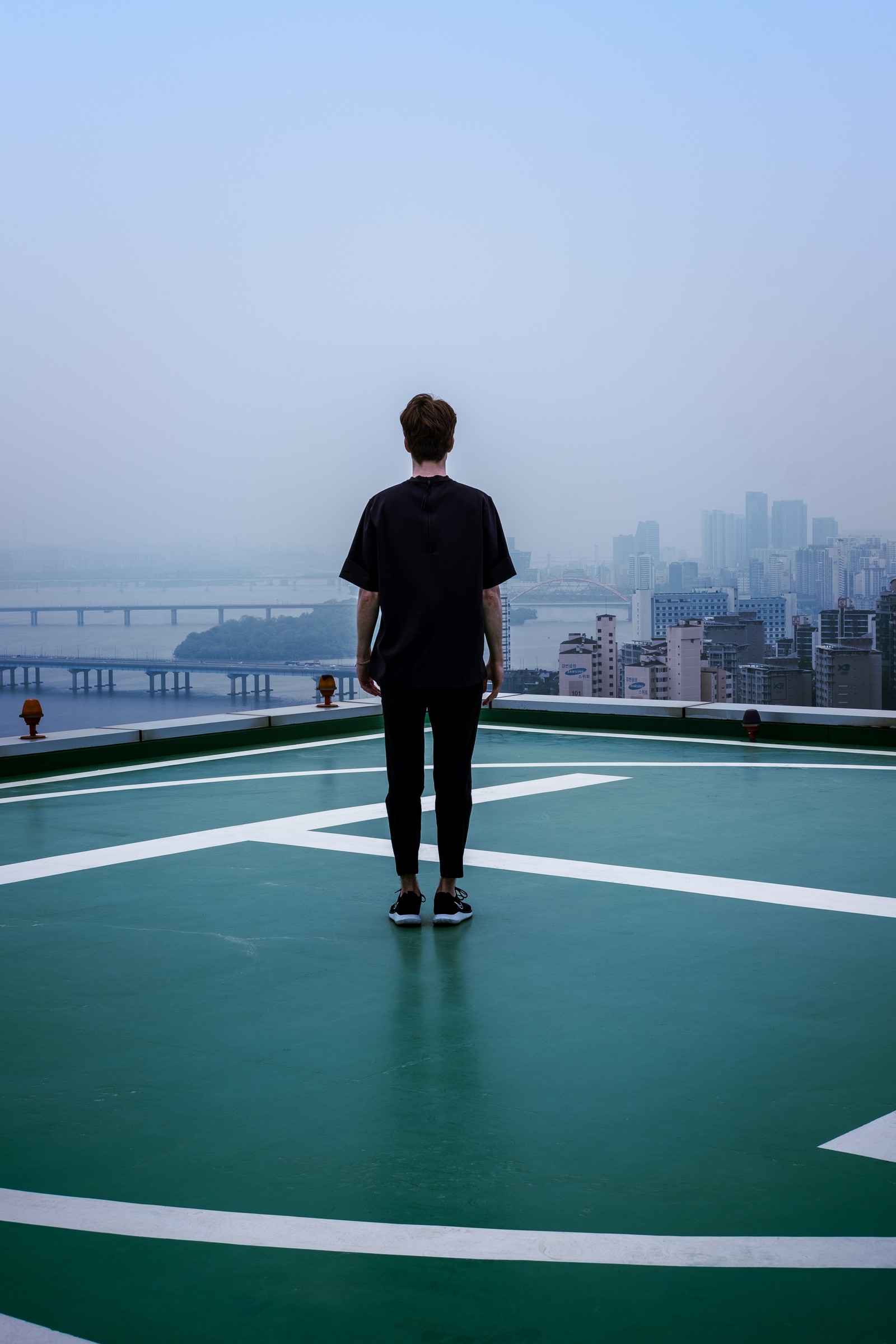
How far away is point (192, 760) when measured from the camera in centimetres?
891

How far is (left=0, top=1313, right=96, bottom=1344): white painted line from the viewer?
1.86 meters

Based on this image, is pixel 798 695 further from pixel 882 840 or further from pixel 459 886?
pixel 459 886

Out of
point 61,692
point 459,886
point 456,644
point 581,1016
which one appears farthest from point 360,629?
point 61,692

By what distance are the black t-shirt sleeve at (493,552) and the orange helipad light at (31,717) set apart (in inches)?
195

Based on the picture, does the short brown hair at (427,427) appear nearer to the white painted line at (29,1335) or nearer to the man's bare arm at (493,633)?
the man's bare arm at (493,633)

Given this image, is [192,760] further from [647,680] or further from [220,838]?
[647,680]

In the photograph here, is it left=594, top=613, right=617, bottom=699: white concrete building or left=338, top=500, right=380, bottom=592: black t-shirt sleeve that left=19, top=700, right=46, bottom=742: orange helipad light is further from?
left=338, top=500, right=380, bottom=592: black t-shirt sleeve

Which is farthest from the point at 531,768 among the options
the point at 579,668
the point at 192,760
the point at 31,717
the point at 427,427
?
the point at 427,427

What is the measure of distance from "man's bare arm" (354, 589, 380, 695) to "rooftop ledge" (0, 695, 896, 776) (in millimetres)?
4390

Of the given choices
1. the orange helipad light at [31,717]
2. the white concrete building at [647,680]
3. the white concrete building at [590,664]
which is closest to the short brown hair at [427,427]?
the orange helipad light at [31,717]

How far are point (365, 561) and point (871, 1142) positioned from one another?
2.52 meters

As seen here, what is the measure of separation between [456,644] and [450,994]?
47.4 inches

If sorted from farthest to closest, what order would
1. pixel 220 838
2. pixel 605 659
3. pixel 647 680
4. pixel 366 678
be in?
1. pixel 605 659
2. pixel 647 680
3. pixel 220 838
4. pixel 366 678

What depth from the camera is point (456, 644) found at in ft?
14.2
